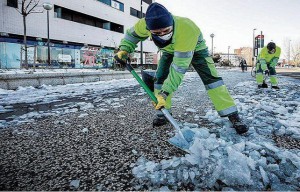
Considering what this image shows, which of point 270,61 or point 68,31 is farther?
point 68,31

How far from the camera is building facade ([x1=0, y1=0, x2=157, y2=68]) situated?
19062 millimetres

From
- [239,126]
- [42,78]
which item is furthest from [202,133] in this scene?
[42,78]

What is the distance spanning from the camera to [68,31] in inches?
941

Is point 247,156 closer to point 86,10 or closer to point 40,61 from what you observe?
point 40,61

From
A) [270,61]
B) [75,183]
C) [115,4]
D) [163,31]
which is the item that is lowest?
[75,183]

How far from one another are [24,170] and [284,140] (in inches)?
89.6

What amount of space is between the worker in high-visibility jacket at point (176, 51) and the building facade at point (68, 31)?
1404cm

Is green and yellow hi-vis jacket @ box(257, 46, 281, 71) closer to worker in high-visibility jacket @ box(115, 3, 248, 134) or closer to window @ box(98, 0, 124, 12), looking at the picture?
worker in high-visibility jacket @ box(115, 3, 248, 134)

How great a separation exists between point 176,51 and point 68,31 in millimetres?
23856

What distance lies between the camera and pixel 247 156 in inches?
76.0

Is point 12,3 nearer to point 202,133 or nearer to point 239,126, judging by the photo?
point 202,133

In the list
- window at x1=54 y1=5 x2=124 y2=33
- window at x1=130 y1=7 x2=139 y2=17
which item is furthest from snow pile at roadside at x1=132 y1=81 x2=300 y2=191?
window at x1=130 y1=7 x2=139 y2=17

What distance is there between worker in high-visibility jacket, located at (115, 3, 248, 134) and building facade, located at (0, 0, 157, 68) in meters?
14.0

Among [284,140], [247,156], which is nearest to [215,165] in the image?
[247,156]
